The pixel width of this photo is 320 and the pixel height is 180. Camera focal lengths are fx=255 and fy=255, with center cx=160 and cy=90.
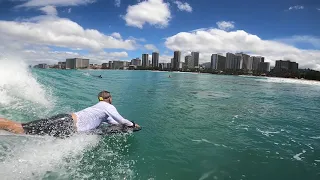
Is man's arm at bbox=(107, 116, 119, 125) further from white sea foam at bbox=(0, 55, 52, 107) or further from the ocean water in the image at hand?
white sea foam at bbox=(0, 55, 52, 107)

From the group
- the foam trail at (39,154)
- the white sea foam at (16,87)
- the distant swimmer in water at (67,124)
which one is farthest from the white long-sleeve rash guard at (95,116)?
the white sea foam at (16,87)

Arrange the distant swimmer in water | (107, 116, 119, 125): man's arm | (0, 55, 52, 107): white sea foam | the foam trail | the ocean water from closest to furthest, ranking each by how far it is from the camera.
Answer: the foam trail, the ocean water, the distant swimmer in water, (107, 116, 119, 125): man's arm, (0, 55, 52, 107): white sea foam

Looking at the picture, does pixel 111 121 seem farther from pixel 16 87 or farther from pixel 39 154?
pixel 16 87

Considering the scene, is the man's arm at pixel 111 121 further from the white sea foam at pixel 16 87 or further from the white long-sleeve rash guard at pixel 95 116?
the white sea foam at pixel 16 87

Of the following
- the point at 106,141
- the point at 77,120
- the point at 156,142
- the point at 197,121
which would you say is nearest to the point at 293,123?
the point at 197,121

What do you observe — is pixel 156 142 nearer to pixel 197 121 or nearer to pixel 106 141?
pixel 106 141

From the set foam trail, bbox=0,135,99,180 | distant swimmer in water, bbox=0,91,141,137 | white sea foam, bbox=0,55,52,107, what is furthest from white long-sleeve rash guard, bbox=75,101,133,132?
white sea foam, bbox=0,55,52,107
